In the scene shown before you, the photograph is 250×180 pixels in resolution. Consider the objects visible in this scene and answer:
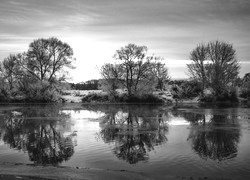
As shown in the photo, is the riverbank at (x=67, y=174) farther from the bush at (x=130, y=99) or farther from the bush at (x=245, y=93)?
the bush at (x=245, y=93)

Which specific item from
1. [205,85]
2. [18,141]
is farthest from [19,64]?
[18,141]

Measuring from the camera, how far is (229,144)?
1473cm

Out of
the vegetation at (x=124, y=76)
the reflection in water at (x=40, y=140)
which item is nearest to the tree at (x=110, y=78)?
the vegetation at (x=124, y=76)

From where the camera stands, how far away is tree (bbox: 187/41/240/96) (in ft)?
163

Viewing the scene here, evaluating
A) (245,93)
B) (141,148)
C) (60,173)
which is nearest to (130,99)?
(245,93)

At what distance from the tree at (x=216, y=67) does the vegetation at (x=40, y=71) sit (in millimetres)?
21083

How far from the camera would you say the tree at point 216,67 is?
4962 cm

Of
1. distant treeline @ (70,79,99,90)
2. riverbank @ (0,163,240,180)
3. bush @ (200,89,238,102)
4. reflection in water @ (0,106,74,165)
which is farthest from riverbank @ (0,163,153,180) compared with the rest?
distant treeline @ (70,79,99,90)

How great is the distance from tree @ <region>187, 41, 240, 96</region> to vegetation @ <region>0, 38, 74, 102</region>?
21083mm

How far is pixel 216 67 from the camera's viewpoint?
50.0 m

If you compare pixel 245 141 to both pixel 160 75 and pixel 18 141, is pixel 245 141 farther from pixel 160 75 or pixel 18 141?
pixel 160 75

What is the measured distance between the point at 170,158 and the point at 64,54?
133ft

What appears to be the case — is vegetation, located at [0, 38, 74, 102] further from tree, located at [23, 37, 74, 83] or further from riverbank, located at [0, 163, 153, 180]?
riverbank, located at [0, 163, 153, 180]

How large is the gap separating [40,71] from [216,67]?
28036mm
